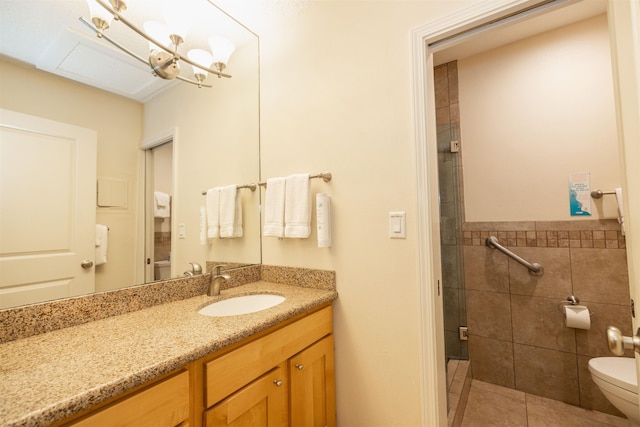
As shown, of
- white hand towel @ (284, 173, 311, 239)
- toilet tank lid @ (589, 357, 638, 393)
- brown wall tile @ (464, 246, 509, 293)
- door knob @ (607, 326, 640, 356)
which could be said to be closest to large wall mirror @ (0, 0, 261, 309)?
white hand towel @ (284, 173, 311, 239)

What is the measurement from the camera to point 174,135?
138 cm

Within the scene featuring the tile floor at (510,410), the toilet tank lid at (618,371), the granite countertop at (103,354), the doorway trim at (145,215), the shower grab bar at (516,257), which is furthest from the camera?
the shower grab bar at (516,257)

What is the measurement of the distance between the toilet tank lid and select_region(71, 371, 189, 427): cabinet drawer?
188cm

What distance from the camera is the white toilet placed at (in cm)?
127

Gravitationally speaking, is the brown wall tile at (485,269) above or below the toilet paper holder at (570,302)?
above

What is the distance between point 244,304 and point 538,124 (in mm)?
2242

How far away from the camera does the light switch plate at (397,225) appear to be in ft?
3.95

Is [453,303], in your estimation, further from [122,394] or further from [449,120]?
[122,394]

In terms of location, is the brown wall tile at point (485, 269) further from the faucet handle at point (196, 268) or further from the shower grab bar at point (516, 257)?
the faucet handle at point (196, 268)

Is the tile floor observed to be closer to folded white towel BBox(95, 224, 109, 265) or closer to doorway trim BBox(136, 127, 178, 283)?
doorway trim BBox(136, 127, 178, 283)

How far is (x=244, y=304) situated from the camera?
1.38 meters

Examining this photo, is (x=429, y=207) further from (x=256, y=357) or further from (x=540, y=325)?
(x=540, y=325)

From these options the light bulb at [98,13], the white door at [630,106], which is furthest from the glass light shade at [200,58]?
the white door at [630,106]

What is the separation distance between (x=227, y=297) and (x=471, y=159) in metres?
1.99
